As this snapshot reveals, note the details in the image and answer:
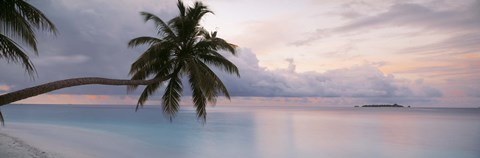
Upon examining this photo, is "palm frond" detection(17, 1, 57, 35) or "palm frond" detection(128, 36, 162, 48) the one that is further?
"palm frond" detection(128, 36, 162, 48)

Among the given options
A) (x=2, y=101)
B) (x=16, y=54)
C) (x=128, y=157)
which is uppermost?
(x=16, y=54)

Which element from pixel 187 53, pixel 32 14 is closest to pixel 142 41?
pixel 187 53

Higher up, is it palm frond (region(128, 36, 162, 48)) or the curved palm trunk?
palm frond (region(128, 36, 162, 48))

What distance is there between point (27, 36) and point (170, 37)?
16.1 ft

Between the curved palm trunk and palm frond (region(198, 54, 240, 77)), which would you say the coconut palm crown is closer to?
palm frond (region(198, 54, 240, 77))

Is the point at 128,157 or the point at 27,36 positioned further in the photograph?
the point at 128,157

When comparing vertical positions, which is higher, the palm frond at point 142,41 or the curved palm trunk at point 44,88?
the palm frond at point 142,41

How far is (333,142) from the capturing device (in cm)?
2541

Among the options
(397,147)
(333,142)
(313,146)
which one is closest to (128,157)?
(313,146)

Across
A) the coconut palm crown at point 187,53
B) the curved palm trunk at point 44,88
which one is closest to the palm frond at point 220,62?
the coconut palm crown at point 187,53

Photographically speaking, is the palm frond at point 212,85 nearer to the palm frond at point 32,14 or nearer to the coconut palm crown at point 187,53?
the coconut palm crown at point 187,53

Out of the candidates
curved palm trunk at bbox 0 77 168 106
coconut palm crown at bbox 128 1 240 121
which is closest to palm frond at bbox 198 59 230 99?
coconut palm crown at bbox 128 1 240 121

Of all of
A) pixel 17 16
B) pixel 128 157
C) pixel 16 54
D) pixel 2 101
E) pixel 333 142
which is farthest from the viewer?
pixel 333 142

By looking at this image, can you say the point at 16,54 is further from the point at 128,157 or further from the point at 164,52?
the point at 128,157
